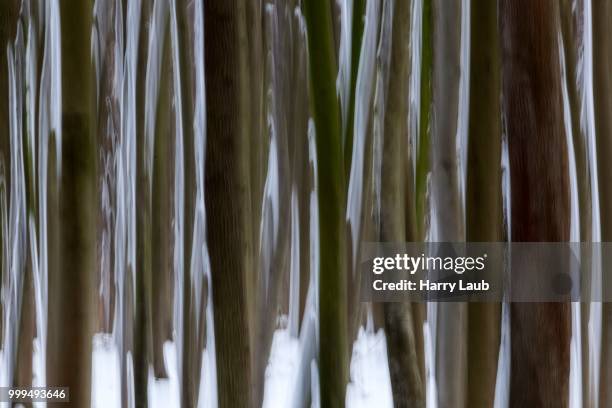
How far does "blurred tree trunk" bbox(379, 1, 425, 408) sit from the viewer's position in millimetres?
729

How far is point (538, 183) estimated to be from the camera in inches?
26.2

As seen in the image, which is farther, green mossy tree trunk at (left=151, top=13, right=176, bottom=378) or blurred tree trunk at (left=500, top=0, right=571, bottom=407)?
green mossy tree trunk at (left=151, top=13, right=176, bottom=378)

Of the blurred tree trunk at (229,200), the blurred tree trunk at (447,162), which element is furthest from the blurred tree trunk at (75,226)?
the blurred tree trunk at (447,162)

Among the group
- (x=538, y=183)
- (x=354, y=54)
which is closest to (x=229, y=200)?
(x=354, y=54)

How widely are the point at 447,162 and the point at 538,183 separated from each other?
121 mm

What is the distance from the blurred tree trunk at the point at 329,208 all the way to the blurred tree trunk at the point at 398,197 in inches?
2.2

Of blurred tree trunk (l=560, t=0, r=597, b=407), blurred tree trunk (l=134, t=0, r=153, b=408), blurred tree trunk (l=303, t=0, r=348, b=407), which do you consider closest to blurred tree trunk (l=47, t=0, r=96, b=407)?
blurred tree trunk (l=134, t=0, r=153, b=408)

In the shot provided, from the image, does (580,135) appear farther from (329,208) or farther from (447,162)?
(329,208)

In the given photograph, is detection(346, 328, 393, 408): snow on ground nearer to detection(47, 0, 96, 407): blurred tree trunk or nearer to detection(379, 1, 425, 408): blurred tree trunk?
detection(379, 1, 425, 408): blurred tree trunk

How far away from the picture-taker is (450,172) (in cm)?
75

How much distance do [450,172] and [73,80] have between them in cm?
49

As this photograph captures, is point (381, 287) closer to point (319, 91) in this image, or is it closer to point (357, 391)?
point (357, 391)

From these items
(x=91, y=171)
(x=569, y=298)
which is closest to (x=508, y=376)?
(x=569, y=298)

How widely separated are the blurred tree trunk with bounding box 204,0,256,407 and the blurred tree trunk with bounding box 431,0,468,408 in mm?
238
